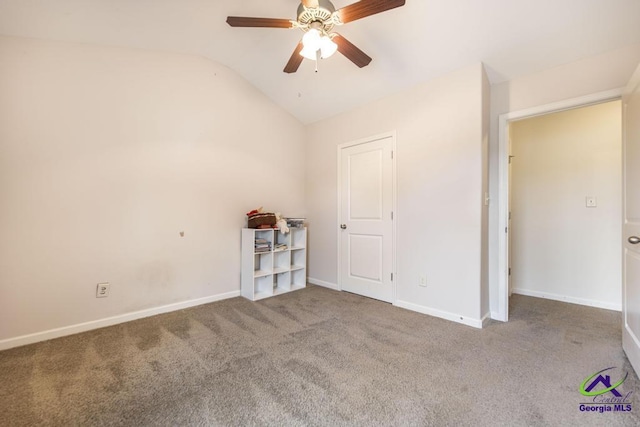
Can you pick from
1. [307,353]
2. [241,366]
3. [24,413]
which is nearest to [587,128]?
[307,353]

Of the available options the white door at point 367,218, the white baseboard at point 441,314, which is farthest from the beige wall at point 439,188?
the white door at point 367,218

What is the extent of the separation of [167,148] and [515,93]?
3.47 m

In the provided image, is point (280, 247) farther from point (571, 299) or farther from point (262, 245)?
point (571, 299)

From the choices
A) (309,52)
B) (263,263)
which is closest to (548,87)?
(309,52)

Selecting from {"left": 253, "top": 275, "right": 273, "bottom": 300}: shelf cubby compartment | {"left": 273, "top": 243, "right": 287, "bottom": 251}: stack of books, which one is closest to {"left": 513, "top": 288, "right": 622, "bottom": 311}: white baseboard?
{"left": 273, "top": 243, "right": 287, "bottom": 251}: stack of books

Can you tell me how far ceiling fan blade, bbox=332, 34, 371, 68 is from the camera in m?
1.92

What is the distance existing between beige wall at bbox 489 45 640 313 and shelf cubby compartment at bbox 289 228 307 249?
2158 mm

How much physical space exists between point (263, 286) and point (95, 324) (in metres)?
1.65

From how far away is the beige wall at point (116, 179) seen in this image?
6.99 ft

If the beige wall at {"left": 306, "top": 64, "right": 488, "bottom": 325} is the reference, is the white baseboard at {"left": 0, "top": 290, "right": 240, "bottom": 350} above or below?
below

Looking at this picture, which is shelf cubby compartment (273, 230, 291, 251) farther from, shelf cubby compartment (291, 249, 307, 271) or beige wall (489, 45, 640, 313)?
beige wall (489, 45, 640, 313)

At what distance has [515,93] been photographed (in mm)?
2580

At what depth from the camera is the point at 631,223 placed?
1.81m

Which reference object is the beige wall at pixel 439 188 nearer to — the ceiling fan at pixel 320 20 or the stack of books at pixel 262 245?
the ceiling fan at pixel 320 20
